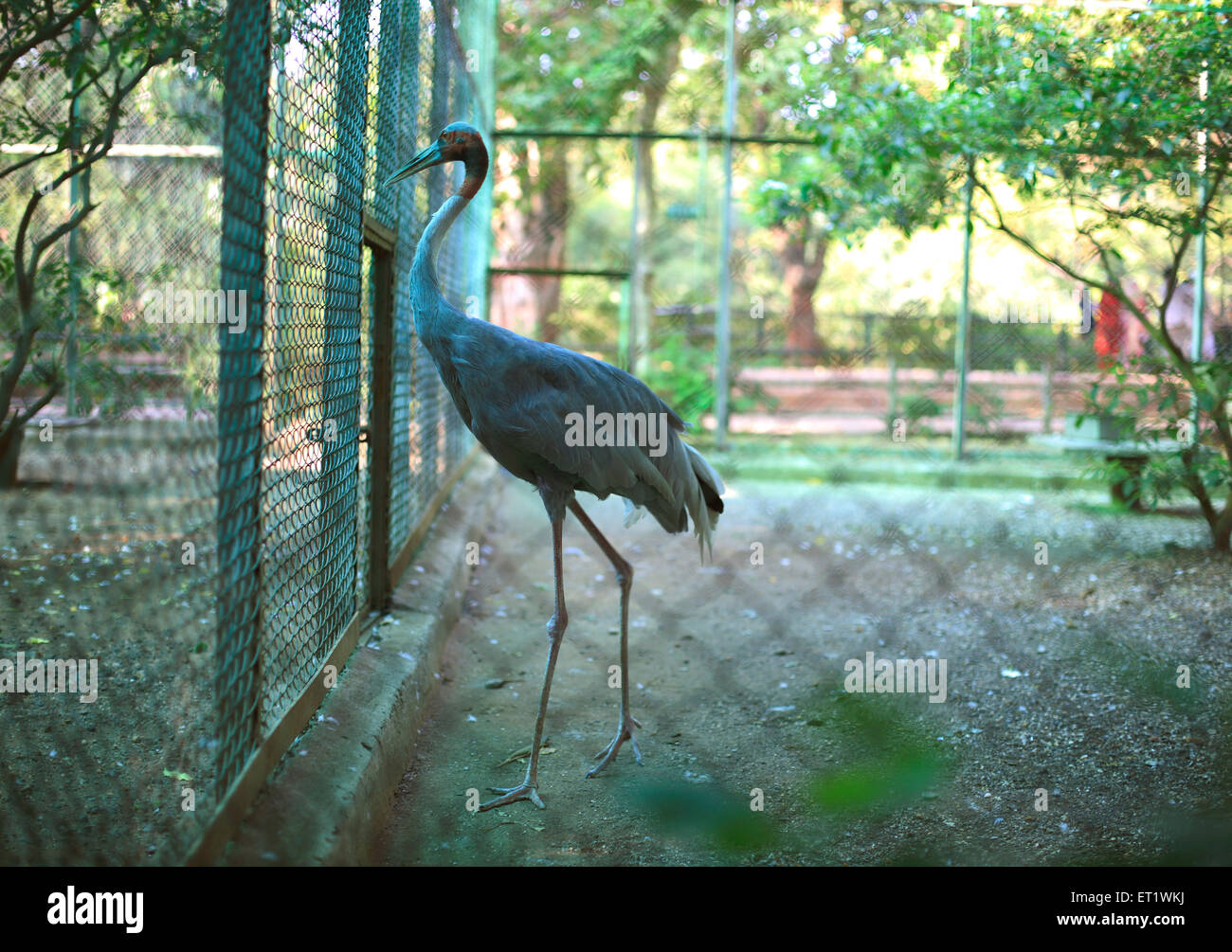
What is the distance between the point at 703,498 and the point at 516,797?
150cm

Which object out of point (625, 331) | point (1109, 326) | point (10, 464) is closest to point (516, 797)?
point (10, 464)

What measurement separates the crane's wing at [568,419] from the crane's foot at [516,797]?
102 cm

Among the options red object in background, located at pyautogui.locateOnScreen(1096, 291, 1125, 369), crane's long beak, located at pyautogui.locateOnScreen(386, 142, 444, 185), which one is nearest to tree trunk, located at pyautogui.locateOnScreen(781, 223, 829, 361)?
red object in background, located at pyautogui.locateOnScreen(1096, 291, 1125, 369)

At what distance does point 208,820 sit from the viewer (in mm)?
2271

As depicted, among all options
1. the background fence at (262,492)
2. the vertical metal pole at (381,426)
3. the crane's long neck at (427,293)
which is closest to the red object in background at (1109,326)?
the background fence at (262,492)

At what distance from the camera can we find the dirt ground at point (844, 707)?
10.2 feet

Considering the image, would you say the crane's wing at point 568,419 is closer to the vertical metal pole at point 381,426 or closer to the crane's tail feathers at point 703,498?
the crane's tail feathers at point 703,498

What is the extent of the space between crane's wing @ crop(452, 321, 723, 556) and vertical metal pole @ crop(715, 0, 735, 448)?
18.5 ft

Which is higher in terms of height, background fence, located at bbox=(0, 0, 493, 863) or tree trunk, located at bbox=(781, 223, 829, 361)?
tree trunk, located at bbox=(781, 223, 829, 361)

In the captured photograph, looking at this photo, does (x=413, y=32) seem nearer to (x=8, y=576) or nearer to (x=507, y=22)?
(x=8, y=576)

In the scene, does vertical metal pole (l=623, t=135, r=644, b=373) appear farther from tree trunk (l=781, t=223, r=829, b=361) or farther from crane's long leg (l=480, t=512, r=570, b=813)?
crane's long leg (l=480, t=512, r=570, b=813)

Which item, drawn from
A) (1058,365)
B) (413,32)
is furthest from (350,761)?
(1058,365)

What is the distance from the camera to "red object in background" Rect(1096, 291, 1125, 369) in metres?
10.3

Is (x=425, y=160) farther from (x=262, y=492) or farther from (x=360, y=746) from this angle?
(x=360, y=746)
